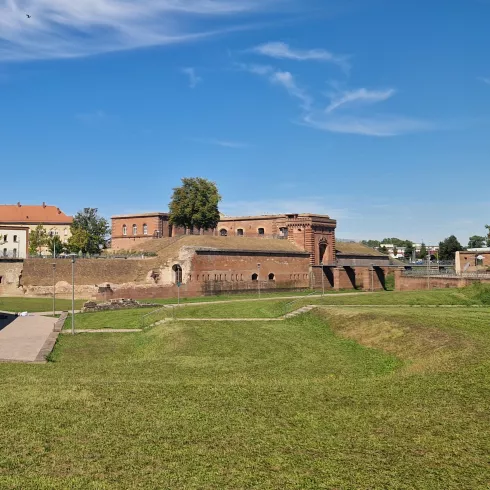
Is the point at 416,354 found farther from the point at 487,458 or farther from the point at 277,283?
the point at 277,283

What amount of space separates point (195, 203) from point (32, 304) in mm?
26599

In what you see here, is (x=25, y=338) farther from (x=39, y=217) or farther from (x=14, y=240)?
(x=39, y=217)

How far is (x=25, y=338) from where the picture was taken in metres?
26.3

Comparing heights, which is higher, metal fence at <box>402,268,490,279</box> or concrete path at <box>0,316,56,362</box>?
metal fence at <box>402,268,490,279</box>

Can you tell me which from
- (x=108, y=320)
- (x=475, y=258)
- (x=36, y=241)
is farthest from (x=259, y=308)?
(x=475, y=258)

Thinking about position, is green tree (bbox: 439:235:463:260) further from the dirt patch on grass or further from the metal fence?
the dirt patch on grass

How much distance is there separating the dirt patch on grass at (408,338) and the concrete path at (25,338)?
12059mm

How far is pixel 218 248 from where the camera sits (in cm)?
5625

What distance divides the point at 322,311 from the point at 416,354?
12.2 m

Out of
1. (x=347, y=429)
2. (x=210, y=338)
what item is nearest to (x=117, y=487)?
(x=347, y=429)

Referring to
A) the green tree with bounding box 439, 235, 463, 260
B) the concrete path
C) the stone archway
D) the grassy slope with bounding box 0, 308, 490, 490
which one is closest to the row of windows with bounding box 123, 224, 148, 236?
the stone archway

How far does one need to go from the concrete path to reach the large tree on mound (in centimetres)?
3343

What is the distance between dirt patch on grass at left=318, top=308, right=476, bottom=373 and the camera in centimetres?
1641

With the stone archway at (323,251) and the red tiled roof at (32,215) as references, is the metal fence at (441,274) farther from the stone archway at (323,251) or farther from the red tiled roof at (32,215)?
the red tiled roof at (32,215)
